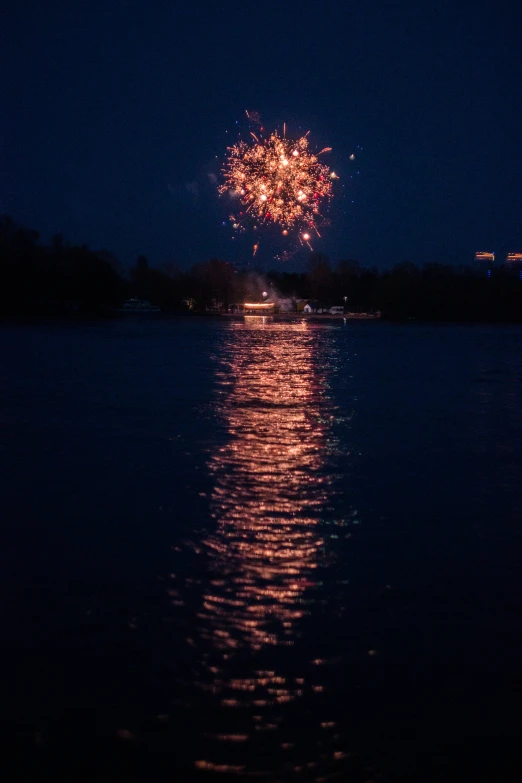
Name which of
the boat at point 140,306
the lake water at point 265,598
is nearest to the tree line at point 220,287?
the boat at point 140,306

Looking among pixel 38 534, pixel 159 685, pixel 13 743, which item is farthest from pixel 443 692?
pixel 38 534

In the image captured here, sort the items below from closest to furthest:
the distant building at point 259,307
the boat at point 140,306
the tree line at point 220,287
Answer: the tree line at point 220,287
the boat at point 140,306
the distant building at point 259,307

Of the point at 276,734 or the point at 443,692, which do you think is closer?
the point at 276,734

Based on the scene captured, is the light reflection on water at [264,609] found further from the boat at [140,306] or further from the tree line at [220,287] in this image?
the boat at [140,306]

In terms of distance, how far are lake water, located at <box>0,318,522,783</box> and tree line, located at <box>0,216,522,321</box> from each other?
7135 centimetres

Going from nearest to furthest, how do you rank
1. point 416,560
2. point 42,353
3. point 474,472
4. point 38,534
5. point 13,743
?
point 13,743 < point 416,560 < point 38,534 < point 474,472 < point 42,353

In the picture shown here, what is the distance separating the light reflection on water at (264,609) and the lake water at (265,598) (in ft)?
0.05

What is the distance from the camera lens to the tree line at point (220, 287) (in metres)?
82.1

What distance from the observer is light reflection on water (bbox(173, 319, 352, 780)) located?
3916mm

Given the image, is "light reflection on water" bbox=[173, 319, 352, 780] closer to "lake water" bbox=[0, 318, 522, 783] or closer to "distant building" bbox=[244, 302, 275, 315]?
"lake water" bbox=[0, 318, 522, 783]

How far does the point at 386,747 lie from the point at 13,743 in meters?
1.57

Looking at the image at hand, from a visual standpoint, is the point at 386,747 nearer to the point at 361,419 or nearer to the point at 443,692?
the point at 443,692

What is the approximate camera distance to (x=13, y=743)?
3.88 metres

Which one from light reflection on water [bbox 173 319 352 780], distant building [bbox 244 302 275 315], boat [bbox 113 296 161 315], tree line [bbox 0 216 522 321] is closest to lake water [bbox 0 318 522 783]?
light reflection on water [bbox 173 319 352 780]
